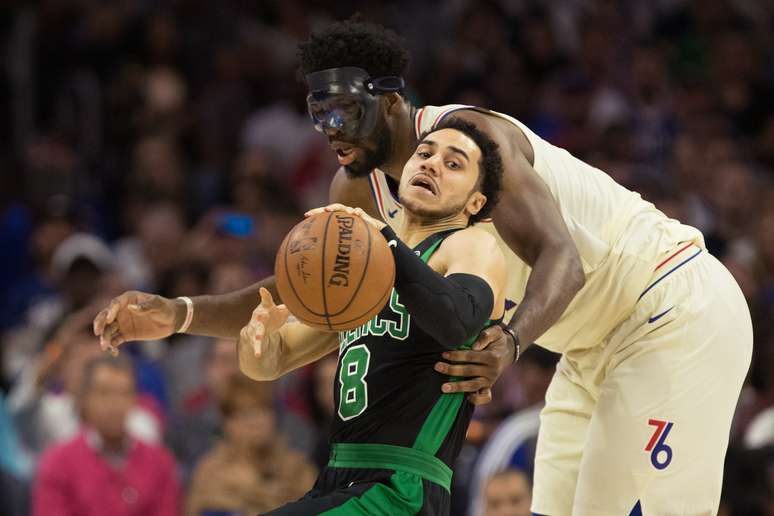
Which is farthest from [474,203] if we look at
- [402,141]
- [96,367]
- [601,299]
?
[96,367]

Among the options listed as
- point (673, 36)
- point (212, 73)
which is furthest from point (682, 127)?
point (212, 73)

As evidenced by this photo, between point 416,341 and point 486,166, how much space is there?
2.29ft

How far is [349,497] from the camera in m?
4.30

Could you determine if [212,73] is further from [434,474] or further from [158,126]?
[434,474]

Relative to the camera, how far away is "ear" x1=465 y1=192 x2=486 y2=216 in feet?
15.4

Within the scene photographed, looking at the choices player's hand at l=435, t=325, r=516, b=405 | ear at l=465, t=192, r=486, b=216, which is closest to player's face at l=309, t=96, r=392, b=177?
ear at l=465, t=192, r=486, b=216

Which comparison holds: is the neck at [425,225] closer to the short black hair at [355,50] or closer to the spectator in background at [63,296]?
the short black hair at [355,50]

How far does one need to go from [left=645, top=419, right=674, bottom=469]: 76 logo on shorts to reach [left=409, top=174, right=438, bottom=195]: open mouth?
1322 millimetres

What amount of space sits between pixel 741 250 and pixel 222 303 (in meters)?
5.96

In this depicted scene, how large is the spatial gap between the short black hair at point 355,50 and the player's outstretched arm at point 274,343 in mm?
952

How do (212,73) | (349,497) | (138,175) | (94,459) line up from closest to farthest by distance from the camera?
(349,497)
(94,459)
(138,175)
(212,73)

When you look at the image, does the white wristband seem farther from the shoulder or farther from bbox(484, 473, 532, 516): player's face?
bbox(484, 473, 532, 516): player's face

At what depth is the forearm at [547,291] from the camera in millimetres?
4629

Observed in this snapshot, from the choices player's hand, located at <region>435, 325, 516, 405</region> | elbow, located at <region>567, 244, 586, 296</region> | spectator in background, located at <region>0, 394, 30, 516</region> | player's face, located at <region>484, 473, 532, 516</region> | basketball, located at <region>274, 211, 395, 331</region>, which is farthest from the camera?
spectator in background, located at <region>0, 394, 30, 516</region>
